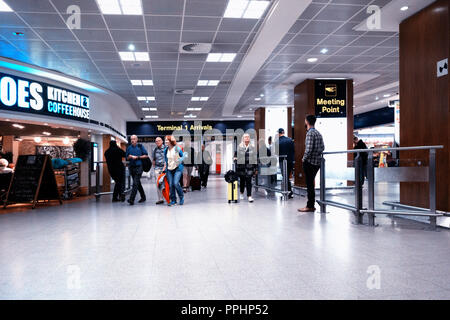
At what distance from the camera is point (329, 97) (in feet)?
37.4

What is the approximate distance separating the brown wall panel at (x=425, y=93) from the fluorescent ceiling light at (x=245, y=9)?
253 cm

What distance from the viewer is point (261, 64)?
9.46 meters

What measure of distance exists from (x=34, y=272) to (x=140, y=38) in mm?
5811

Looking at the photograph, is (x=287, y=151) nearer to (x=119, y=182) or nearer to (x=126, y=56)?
(x=119, y=182)

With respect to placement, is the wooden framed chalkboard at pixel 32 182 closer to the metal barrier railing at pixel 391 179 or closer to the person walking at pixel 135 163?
the person walking at pixel 135 163

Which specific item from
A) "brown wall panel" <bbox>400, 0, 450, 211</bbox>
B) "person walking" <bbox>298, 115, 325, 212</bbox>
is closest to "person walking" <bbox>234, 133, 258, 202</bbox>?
"person walking" <bbox>298, 115, 325, 212</bbox>

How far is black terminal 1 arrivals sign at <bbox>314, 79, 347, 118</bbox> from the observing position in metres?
11.3

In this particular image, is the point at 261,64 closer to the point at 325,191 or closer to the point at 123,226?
the point at 325,191

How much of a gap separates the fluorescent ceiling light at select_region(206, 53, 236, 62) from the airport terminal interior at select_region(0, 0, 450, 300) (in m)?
0.05

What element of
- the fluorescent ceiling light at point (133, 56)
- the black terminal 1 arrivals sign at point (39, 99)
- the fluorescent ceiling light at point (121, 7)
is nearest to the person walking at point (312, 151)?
the fluorescent ceiling light at point (121, 7)

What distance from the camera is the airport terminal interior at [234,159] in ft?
9.07

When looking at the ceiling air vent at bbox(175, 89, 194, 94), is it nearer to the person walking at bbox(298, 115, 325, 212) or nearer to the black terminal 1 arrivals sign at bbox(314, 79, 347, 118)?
the black terminal 1 arrivals sign at bbox(314, 79, 347, 118)

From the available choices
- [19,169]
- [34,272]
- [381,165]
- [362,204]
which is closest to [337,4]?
[381,165]

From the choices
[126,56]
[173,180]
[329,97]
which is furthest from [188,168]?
[329,97]
